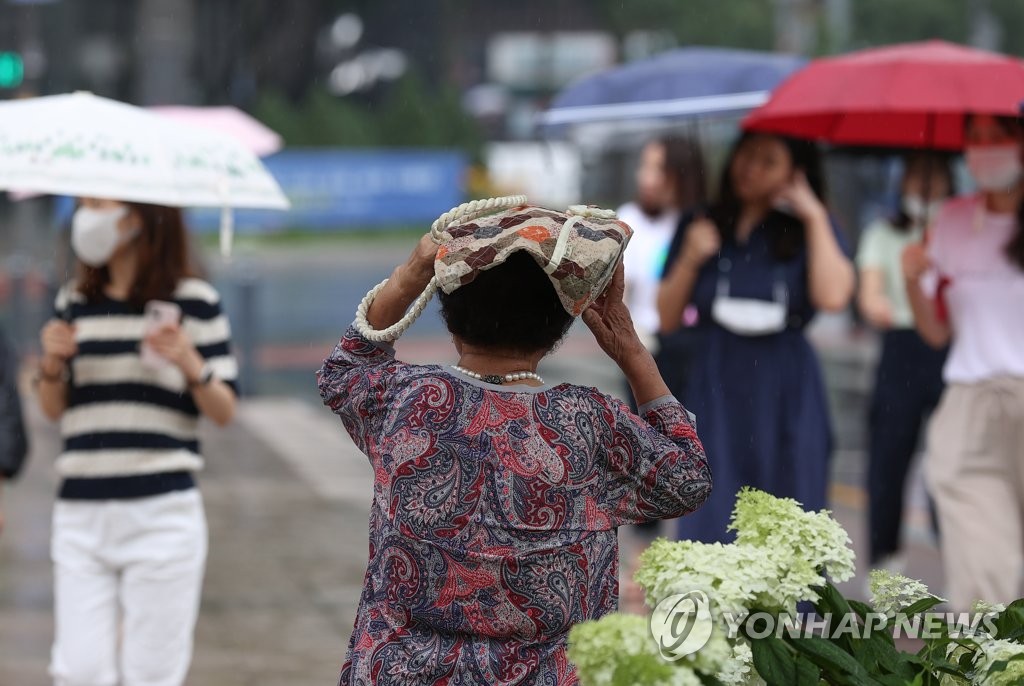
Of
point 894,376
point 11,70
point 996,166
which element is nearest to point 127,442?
point 996,166

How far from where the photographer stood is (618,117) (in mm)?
7211

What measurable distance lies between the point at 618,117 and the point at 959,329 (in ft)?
7.26

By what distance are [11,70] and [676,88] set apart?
1180cm

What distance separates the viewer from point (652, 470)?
2797 mm

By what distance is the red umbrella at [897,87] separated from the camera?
17.8ft

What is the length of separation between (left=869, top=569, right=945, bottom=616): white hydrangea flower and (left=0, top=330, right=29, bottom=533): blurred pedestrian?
2717 millimetres

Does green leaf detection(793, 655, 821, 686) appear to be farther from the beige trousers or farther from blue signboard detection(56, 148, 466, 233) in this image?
blue signboard detection(56, 148, 466, 233)

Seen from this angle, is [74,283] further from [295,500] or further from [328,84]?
[328,84]

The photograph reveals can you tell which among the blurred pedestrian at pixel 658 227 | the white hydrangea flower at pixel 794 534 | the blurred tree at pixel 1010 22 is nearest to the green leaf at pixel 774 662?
the white hydrangea flower at pixel 794 534

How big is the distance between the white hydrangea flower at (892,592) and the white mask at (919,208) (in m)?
4.08

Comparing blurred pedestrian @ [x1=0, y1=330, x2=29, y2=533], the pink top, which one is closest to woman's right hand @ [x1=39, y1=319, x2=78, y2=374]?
blurred pedestrian @ [x1=0, y1=330, x2=29, y2=533]

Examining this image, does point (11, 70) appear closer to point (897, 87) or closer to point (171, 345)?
point (897, 87)

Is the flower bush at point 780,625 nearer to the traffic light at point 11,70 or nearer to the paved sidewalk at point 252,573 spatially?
the paved sidewalk at point 252,573

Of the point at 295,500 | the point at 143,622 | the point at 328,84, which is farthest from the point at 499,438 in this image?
the point at 328,84
